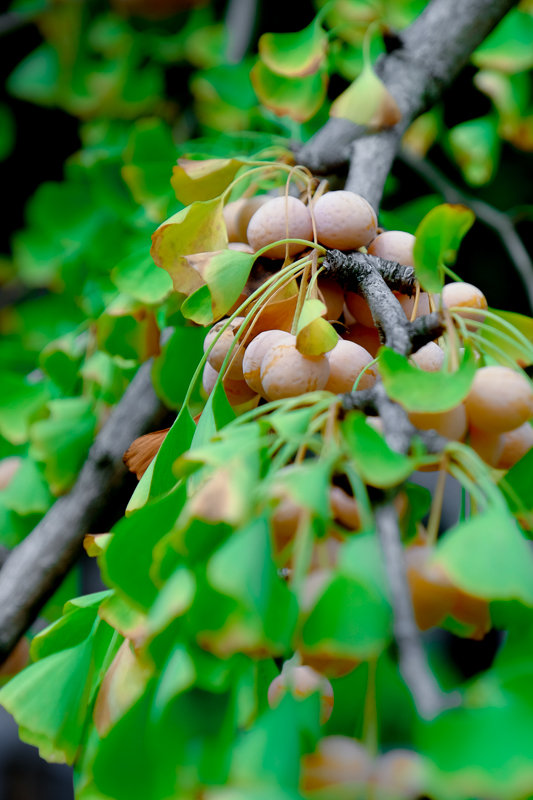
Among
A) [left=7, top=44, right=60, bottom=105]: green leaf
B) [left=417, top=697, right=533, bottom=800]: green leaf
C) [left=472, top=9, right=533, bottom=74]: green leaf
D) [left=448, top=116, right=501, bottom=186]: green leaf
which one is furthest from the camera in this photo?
[left=7, top=44, right=60, bottom=105]: green leaf

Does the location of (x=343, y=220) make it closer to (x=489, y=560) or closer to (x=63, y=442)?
(x=489, y=560)

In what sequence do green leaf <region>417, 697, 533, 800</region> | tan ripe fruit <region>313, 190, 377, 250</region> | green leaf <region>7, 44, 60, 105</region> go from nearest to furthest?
green leaf <region>417, 697, 533, 800</region> → tan ripe fruit <region>313, 190, 377, 250</region> → green leaf <region>7, 44, 60, 105</region>

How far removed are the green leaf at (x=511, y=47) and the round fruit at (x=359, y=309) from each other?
523mm

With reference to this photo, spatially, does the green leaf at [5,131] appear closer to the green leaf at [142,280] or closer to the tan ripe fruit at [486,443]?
the green leaf at [142,280]

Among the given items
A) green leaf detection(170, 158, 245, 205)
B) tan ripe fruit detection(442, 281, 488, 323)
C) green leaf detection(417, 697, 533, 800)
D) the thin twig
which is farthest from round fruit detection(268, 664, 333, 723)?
the thin twig

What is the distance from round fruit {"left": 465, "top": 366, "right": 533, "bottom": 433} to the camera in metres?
0.33

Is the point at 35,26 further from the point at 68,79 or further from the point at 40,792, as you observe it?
the point at 40,792

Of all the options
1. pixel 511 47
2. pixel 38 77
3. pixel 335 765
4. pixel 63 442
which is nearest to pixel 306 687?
pixel 335 765

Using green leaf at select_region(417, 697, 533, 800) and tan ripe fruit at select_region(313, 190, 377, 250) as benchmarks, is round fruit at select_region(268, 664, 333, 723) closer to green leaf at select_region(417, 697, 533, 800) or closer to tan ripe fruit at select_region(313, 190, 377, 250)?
green leaf at select_region(417, 697, 533, 800)

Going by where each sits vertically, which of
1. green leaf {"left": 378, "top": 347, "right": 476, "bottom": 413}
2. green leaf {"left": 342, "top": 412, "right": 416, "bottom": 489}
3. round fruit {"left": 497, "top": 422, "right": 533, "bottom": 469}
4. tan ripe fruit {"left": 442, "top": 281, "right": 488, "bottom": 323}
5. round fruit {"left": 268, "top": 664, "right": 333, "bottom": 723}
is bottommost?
round fruit {"left": 268, "top": 664, "right": 333, "bottom": 723}

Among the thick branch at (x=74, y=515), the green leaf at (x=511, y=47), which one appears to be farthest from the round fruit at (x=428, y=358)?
the green leaf at (x=511, y=47)

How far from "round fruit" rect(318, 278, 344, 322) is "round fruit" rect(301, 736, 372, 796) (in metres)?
0.25

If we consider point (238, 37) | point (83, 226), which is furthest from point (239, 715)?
point (238, 37)

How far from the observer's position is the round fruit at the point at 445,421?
0.32m
